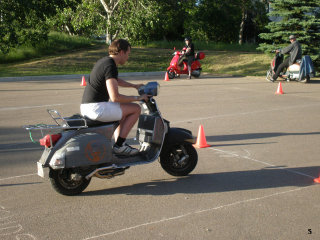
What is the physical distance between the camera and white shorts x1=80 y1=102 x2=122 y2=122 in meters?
5.30

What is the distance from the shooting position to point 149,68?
1003 inches

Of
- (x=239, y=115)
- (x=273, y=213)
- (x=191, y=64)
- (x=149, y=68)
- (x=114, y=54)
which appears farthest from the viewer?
(x=149, y=68)

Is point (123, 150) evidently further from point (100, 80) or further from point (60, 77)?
point (60, 77)

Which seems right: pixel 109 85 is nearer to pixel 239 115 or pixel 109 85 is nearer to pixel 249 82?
pixel 239 115

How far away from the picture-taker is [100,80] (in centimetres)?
537

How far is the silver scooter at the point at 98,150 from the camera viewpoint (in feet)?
16.4

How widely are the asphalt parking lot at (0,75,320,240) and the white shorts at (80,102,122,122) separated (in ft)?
3.05

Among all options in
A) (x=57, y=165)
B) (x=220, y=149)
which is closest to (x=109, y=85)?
(x=57, y=165)

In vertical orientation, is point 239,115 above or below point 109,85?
below

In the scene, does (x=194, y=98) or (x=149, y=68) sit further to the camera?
(x=149, y=68)

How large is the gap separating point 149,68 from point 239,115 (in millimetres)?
15058

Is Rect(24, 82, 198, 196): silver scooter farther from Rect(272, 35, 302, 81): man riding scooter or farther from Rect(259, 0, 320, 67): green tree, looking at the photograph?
Rect(259, 0, 320, 67): green tree

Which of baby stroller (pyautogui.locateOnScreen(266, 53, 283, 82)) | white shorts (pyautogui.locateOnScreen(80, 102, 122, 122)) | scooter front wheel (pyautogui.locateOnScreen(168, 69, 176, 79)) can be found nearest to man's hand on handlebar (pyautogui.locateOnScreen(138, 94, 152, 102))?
white shorts (pyautogui.locateOnScreen(80, 102, 122, 122))

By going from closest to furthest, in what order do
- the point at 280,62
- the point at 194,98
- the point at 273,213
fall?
the point at 273,213 < the point at 194,98 < the point at 280,62
